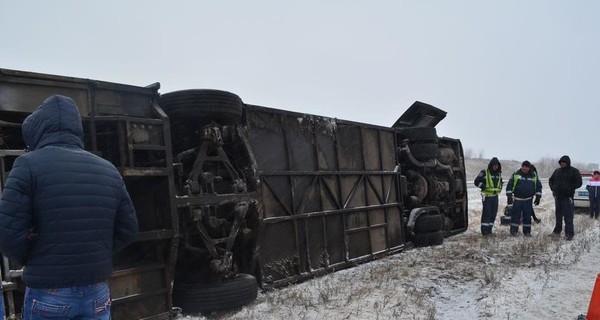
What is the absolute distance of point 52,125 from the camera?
246cm

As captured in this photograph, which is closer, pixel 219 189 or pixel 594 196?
pixel 219 189

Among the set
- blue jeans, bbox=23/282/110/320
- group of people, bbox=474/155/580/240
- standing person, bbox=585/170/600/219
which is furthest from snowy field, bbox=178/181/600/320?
standing person, bbox=585/170/600/219

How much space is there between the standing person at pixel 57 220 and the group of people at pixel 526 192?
979 cm

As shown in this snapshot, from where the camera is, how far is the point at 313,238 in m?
7.13

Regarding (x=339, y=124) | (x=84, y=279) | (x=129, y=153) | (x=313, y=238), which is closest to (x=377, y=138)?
(x=339, y=124)

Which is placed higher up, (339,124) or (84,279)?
(339,124)

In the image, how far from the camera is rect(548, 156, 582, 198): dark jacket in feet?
32.3

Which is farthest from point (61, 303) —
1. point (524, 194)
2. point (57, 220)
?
point (524, 194)

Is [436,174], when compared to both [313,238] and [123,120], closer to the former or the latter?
[313,238]

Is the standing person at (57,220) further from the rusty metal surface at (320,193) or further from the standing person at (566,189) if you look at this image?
the standing person at (566,189)

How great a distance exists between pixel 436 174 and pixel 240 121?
603cm

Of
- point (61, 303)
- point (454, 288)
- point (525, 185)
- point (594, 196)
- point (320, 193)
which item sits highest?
point (320, 193)

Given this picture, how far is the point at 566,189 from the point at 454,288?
529 cm

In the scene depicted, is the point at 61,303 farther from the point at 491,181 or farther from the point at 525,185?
the point at 525,185
